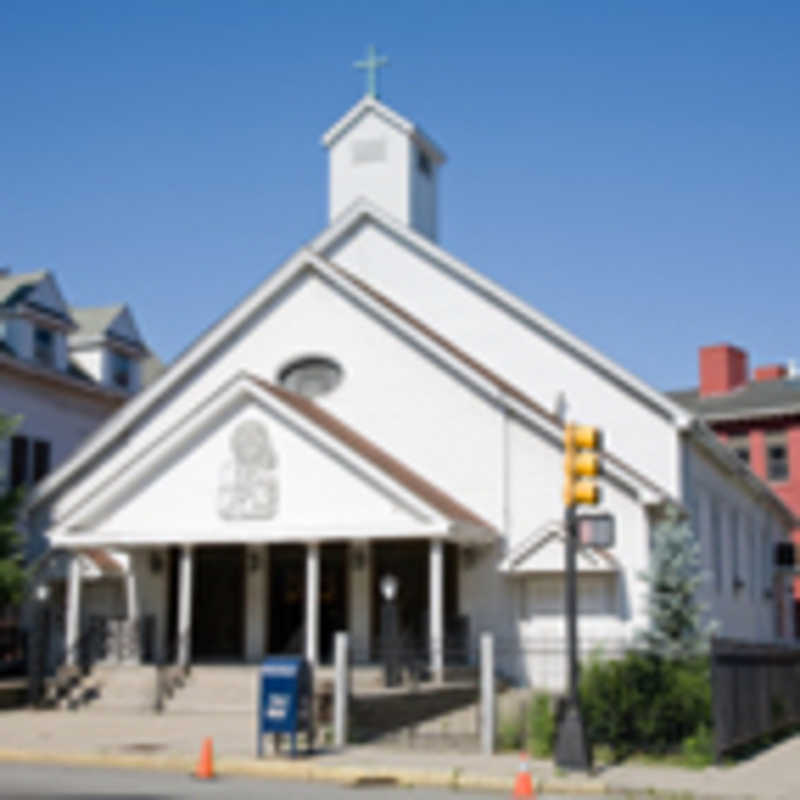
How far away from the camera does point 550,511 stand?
24.5 m

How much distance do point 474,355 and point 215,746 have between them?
1308 centimetres

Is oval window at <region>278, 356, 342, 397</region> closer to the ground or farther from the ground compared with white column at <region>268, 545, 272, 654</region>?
farther from the ground

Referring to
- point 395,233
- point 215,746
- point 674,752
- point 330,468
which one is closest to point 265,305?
point 395,233

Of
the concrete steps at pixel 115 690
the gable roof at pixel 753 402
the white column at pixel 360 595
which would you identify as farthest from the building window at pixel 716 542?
the concrete steps at pixel 115 690

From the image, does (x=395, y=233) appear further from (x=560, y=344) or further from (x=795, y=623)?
(x=795, y=623)

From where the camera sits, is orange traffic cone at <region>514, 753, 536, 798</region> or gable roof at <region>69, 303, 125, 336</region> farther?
gable roof at <region>69, 303, 125, 336</region>

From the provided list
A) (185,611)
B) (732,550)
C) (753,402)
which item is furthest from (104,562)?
(753,402)

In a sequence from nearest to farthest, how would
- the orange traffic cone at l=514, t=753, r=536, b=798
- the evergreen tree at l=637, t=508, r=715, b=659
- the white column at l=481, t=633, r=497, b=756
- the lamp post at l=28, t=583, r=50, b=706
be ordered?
the orange traffic cone at l=514, t=753, r=536, b=798, the white column at l=481, t=633, r=497, b=756, the evergreen tree at l=637, t=508, r=715, b=659, the lamp post at l=28, t=583, r=50, b=706

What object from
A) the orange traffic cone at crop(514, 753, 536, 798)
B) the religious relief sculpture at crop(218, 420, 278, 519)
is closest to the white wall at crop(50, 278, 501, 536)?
the religious relief sculpture at crop(218, 420, 278, 519)

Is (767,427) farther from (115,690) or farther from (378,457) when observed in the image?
(115,690)

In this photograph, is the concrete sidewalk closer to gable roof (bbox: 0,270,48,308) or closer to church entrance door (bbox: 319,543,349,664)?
church entrance door (bbox: 319,543,349,664)

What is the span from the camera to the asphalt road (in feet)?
41.7

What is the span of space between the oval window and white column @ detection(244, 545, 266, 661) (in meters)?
3.75

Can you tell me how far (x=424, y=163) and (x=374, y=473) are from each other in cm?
1211
